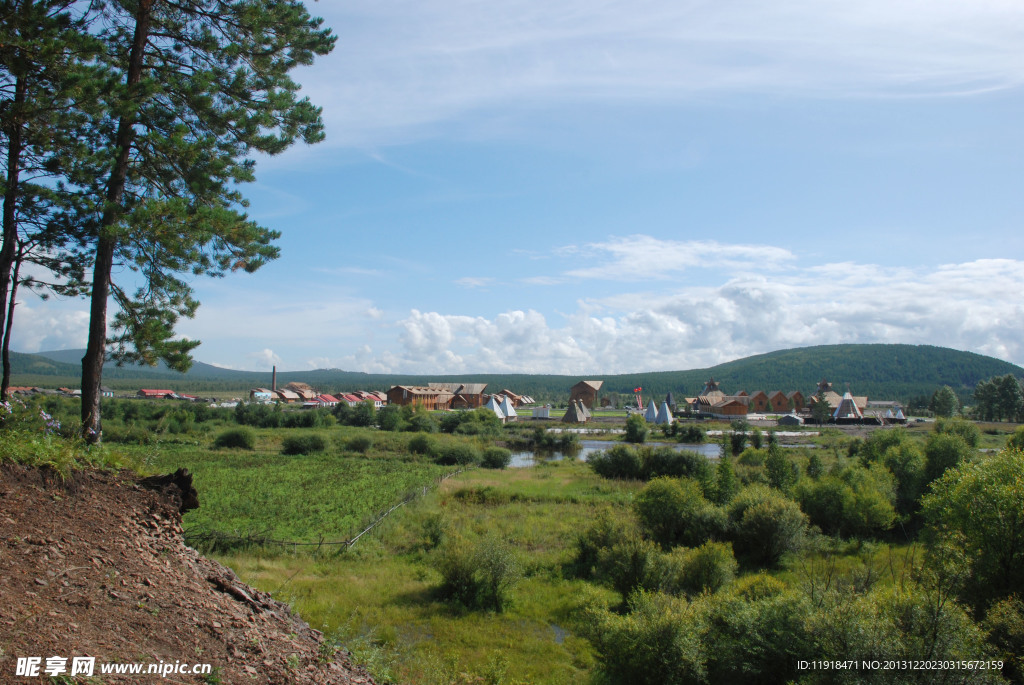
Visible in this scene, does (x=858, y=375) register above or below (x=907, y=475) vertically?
above

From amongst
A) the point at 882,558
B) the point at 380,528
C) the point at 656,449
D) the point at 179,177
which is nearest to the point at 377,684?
the point at 179,177

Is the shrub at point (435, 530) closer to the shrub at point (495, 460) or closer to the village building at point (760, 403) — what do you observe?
the shrub at point (495, 460)

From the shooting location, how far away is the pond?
4494cm

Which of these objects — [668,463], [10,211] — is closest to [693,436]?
[668,463]

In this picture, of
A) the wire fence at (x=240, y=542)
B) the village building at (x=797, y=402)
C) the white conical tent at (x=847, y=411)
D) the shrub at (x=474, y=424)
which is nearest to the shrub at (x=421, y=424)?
the shrub at (x=474, y=424)

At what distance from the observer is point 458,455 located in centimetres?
4200

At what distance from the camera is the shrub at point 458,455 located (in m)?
41.5

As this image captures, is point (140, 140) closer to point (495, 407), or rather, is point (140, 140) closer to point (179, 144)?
point (179, 144)

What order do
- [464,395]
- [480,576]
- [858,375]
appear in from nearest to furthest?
[480,576]
[464,395]
[858,375]

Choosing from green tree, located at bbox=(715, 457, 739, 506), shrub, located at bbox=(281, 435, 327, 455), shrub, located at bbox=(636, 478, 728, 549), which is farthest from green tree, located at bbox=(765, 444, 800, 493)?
shrub, located at bbox=(281, 435, 327, 455)

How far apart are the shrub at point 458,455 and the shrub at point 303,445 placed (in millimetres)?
9837

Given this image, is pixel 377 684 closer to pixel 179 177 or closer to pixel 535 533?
pixel 179 177

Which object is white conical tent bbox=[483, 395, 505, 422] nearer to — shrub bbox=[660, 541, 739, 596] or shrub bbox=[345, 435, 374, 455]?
shrub bbox=[345, 435, 374, 455]

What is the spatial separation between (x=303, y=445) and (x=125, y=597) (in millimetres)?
41025
